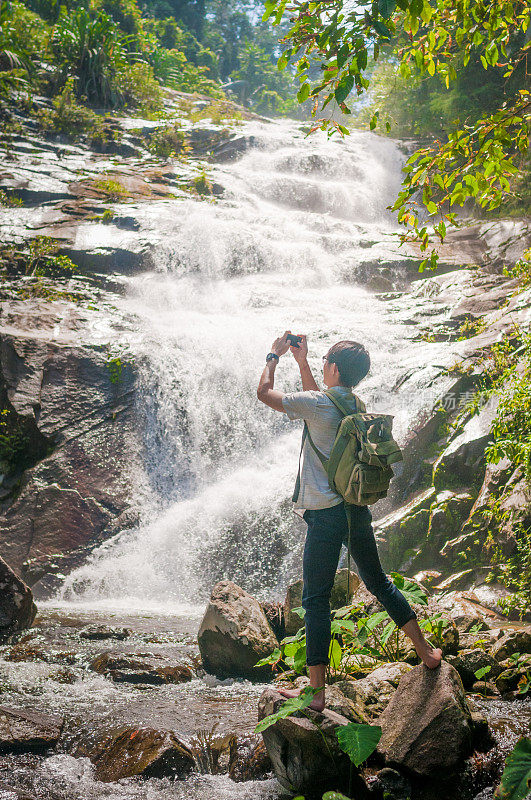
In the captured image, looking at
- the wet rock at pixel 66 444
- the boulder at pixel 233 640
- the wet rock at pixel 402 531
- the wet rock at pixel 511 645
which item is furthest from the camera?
the wet rock at pixel 66 444

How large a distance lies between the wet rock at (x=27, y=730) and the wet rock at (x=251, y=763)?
107 centimetres

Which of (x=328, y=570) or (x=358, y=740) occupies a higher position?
(x=328, y=570)

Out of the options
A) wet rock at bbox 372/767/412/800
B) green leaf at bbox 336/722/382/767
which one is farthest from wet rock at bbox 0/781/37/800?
wet rock at bbox 372/767/412/800

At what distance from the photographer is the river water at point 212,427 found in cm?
396

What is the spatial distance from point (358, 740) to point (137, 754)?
142 cm

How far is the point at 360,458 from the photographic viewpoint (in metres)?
2.84

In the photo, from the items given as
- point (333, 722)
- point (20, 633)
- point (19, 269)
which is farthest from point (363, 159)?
point (333, 722)

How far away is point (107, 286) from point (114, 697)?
350 inches

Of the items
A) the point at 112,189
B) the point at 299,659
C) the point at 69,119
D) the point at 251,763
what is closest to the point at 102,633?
the point at 251,763

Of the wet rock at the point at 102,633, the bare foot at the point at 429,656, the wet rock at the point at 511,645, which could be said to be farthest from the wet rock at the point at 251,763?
the wet rock at the point at 102,633

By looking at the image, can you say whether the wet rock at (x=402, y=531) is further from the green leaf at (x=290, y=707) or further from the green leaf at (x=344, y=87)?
the green leaf at (x=344, y=87)

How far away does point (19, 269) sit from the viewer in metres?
11.0

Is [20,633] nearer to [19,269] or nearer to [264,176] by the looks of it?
[19,269]

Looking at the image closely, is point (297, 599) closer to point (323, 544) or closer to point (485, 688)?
point (485, 688)
